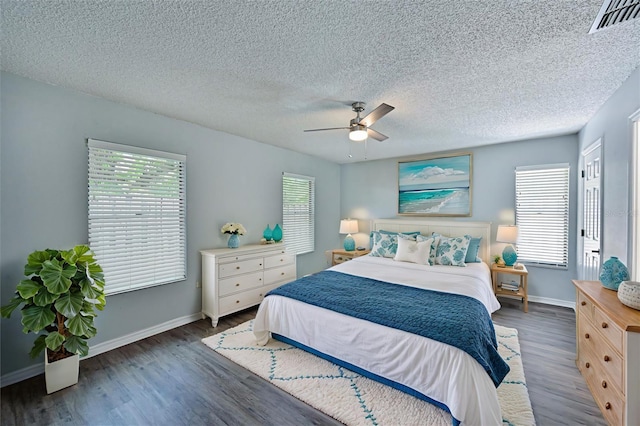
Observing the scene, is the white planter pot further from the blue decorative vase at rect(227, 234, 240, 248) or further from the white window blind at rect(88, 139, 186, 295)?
the blue decorative vase at rect(227, 234, 240, 248)

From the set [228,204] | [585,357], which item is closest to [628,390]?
[585,357]

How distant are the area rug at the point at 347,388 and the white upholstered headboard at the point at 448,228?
5.64 feet

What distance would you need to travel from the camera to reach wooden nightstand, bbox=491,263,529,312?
12.5 feet

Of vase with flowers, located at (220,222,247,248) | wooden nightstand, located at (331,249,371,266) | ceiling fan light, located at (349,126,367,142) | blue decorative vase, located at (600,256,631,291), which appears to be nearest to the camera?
blue decorative vase, located at (600,256,631,291)

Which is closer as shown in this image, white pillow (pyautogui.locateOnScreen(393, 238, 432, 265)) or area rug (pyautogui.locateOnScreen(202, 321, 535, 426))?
area rug (pyautogui.locateOnScreen(202, 321, 535, 426))

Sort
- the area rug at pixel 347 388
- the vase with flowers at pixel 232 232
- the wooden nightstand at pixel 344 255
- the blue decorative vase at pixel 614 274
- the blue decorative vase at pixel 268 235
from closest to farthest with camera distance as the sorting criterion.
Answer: the area rug at pixel 347 388
the blue decorative vase at pixel 614 274
the vase with flowers at pixel 232 232
the blue decorative vase at pixel 268 235
the wooden nightstand at pixel 344 255

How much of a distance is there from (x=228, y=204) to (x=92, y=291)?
6.58 feet

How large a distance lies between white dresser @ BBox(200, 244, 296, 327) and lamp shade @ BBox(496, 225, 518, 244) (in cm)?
350

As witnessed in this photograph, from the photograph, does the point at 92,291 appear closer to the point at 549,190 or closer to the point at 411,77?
the point at 411,77

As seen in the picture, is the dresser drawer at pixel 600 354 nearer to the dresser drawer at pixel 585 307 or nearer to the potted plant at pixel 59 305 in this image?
the dresser drawer at pixel 585 307

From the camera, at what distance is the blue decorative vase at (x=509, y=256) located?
4.01m

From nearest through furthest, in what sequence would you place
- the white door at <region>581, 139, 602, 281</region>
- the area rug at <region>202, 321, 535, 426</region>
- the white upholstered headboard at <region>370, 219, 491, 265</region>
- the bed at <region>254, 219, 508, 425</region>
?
1. the bed at <region>254, 219, 508, 425</region>
2. the area rug at <region>202, 321, 535, 426</region>
3. the white door at <region>581, 139, 602, 281</region>
4. the white upholstered headboard at <region>370, 219, 491, 265</region>

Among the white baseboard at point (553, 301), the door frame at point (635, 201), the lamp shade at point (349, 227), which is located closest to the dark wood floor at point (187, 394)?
the door frame at point (635, 201)

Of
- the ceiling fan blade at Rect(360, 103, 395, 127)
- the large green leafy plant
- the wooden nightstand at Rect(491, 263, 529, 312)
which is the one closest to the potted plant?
the large green leafy plant
